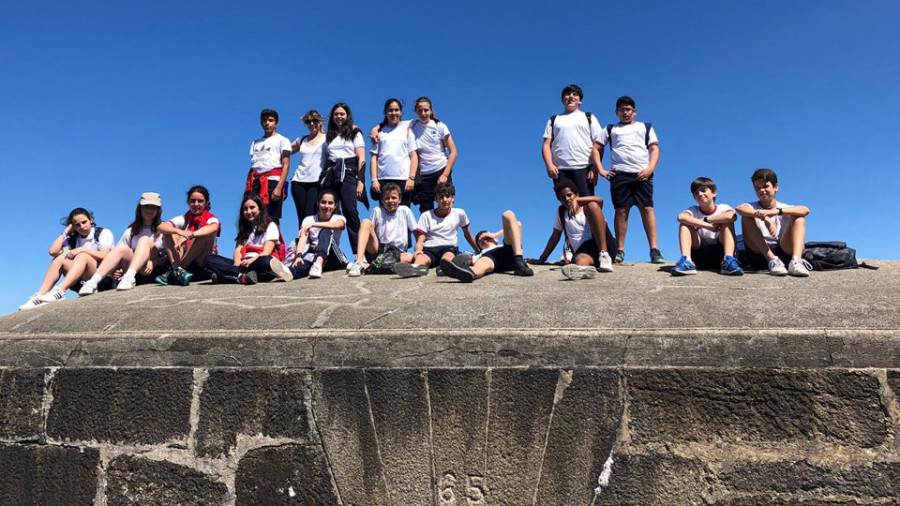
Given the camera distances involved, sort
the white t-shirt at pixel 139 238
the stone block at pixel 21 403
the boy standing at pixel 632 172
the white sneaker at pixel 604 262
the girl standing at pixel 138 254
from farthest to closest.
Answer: the boy standing at pixel 632 172 < the white t-shirt at pixel 139 238 < the girl standing at pixel 138 254 < the white sneaker at pixel 604 262 < the stone block at pixel 21 403

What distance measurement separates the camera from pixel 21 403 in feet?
11.5

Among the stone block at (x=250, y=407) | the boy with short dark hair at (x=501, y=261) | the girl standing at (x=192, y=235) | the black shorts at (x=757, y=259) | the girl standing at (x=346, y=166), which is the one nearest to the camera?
the stone block at (x=250, y=407)

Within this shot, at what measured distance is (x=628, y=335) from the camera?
2900 millimetres

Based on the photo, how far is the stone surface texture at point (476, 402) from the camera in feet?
9.07

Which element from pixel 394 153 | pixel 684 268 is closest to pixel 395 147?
pixel 394 153

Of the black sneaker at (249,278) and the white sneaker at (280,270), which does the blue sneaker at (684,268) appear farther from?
the black sneaker at (249,278)

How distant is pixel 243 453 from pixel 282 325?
707 millimetres

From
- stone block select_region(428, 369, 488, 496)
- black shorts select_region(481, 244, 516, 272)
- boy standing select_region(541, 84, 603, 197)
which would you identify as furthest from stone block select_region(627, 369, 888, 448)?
boy standing select_region(541, 84, 603, 197)

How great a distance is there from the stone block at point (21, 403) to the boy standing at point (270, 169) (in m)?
3.29

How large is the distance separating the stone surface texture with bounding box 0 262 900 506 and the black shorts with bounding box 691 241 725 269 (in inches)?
46.1

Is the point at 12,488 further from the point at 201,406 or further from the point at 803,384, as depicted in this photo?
the point at 803,384

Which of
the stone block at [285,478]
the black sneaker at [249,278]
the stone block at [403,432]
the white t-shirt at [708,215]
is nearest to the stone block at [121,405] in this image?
the stone block at [285,478]

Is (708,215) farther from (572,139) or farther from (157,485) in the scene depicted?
(157,485)

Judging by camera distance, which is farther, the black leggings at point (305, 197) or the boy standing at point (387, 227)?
the black leggings at point (305, 197)
